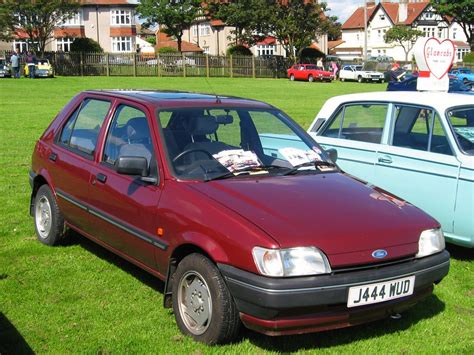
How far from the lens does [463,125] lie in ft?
20.3

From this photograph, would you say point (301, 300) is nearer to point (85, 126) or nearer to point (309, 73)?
point (85, 126)

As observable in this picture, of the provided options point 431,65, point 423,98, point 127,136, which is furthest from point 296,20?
point 127,136

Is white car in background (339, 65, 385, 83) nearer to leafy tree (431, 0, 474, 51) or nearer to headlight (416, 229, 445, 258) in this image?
leafy tree (431, 0, 474, 51)

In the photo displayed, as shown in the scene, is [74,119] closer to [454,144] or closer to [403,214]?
[403,214]

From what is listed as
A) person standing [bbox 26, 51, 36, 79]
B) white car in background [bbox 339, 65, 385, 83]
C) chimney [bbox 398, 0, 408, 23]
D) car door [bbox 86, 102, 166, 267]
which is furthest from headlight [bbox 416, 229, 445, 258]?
chimney [bbox 398, 0, 408, 23]

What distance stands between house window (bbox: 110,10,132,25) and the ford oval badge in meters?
74.2

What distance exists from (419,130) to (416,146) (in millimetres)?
187

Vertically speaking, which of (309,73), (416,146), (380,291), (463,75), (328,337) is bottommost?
(328,337)

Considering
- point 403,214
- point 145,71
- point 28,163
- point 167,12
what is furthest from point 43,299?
point 167,12

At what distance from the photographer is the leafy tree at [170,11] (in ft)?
205

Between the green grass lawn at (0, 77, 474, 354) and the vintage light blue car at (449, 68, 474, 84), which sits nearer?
the green grass lawn at (0, 77, 474, 354)

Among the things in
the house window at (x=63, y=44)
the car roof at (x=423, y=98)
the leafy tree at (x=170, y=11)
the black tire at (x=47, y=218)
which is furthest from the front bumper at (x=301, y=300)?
the house window at (x=63, y=44)

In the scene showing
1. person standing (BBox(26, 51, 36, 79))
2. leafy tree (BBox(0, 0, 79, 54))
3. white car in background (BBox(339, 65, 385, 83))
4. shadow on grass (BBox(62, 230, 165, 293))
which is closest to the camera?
shadow on grass (BBox(62, 230, 165, 293))

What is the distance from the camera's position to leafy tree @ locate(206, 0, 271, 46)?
55.5 metres
